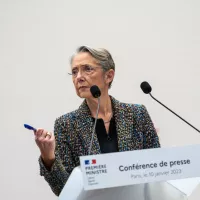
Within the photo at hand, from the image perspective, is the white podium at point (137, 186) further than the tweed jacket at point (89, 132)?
No

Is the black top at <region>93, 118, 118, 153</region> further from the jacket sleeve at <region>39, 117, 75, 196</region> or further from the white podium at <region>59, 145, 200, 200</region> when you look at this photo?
the white podium at <region>59, 145, 200, 200</region>

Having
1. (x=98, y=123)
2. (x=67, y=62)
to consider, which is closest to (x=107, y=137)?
(x=98, y=123)

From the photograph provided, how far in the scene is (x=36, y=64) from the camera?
2133 millimetres

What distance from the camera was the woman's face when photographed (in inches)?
54.4

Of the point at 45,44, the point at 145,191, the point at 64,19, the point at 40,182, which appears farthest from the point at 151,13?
the point at 145,191

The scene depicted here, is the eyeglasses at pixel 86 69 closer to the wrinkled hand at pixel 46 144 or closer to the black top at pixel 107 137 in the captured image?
the black top at pixel 107 137

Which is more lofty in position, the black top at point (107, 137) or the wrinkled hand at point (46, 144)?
the wrinkled hand at point (46, 144)

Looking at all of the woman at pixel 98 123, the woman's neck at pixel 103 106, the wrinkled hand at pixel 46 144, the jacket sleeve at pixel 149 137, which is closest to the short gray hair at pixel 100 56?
the woman at pixel 98 123

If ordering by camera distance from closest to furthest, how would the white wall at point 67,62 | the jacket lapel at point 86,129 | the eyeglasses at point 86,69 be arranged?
the jacket lapel at point 86,129 → the eyeglasses at point 86,69 → the white wall at point 67,62

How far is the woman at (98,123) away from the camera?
132cm

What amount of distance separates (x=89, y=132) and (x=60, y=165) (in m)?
0.24

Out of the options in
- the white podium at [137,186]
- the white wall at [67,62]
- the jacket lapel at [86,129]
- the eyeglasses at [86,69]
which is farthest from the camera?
the white wall at [67,62]

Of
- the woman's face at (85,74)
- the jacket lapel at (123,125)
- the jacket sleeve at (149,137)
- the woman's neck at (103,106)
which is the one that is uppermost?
the woman's face at (85,74)

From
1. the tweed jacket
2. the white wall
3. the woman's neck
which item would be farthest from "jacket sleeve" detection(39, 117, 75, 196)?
the white wall
